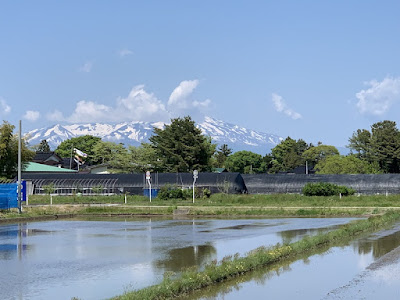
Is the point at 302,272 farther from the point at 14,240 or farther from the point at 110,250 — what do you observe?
the point at 14,240

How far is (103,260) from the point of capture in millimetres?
16906

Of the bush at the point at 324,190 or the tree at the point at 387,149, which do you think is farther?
the tree at the point at 387,149

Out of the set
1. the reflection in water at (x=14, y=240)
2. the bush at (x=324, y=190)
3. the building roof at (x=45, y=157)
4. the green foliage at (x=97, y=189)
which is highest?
the building roof at (x=45, y=157)

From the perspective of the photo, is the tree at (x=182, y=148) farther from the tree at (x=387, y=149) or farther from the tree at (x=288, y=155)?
the tree at (x=288, y=155)

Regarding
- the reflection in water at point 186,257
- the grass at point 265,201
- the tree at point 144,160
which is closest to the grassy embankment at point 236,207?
the grass at point 265,201

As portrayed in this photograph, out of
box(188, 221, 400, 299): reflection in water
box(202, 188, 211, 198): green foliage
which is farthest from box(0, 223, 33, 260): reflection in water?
box(202, 188, 211, 198): green foliage

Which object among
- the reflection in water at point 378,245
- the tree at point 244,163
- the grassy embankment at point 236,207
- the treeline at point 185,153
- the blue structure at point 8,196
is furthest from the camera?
the tree at point 244,163

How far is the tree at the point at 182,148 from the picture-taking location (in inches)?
3002

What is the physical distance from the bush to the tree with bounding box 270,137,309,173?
6620 centimetres

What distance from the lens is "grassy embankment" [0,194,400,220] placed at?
1457 inches

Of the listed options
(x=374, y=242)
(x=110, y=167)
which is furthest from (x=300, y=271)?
(x=110, y=167)

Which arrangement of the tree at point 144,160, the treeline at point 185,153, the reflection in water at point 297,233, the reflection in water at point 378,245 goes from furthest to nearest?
the tree at point 144,160
the treeline at point 185,153
the reflection in water at point 297,233
the reflection in water at point 378,245

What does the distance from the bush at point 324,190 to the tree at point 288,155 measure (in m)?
66.2

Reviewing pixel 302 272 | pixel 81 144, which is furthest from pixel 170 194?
pixel 81 144
